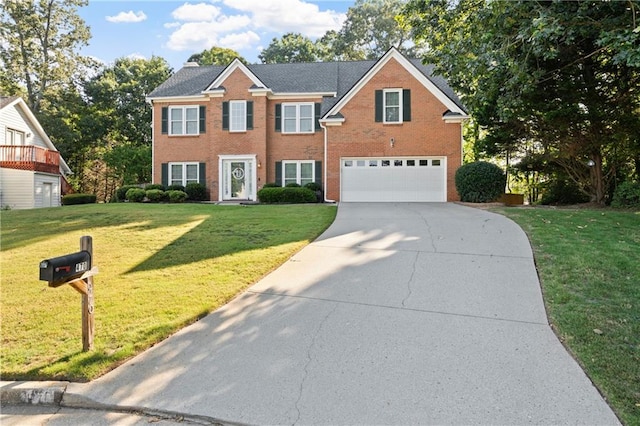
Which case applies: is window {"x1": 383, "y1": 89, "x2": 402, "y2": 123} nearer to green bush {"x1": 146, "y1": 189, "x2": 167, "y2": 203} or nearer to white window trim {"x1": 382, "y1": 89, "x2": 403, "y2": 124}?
white window trim {"x1": 382, "y1": 89, "x2": 403, "y2": 124}

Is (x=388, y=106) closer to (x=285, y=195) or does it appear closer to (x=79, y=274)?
(x=285, y=195)

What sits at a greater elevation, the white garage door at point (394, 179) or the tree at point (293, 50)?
the tree at point (293, 50)

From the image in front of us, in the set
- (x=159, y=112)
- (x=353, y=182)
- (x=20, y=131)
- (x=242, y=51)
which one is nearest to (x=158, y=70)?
(x=242, y=51)

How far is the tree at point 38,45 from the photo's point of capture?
30422mm

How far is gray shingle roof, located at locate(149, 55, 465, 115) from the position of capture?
824 inches

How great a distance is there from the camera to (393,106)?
18656mm

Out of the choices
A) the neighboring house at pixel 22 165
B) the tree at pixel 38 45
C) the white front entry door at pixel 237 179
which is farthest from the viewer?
the tree at pixel 38 45

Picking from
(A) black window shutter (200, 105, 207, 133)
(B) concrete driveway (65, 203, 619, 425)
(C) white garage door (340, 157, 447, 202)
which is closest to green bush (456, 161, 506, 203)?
(C) white garage door (340, 157, 447, 202)

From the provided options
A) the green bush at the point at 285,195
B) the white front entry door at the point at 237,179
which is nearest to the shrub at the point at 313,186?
the green bush at the point at 285,195

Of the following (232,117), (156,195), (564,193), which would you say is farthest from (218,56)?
(564,193)

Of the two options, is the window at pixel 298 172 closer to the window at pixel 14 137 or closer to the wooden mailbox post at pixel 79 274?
the wooden mailbox post at pixel 79 274

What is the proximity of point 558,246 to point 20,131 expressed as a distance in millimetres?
29121

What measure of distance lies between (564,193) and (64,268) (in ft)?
64.6

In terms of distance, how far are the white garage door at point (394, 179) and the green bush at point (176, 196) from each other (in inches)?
316
